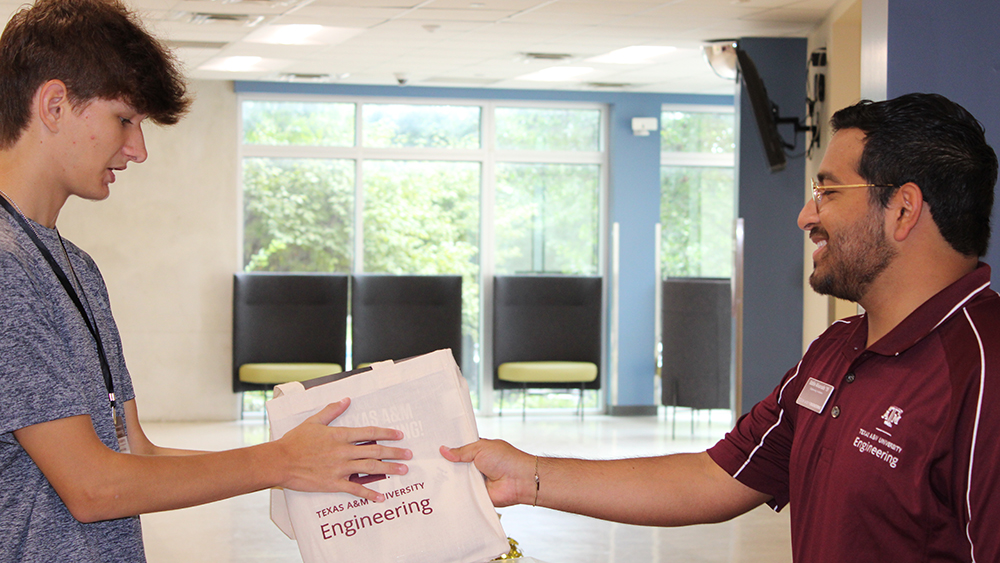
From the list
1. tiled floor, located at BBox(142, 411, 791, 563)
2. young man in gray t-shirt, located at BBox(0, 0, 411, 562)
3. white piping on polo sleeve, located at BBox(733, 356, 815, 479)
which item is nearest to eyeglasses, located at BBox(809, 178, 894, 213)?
white piping on polo sleeve, located at BBox(733, 356, 815, 479)

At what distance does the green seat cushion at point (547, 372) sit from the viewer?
28.7ft

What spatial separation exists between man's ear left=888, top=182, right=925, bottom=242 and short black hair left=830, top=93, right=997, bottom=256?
10mm

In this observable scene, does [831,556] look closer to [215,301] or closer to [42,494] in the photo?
[42,494]

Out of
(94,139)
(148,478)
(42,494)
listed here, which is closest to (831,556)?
(148,478)

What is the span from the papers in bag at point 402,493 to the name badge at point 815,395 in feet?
1.97

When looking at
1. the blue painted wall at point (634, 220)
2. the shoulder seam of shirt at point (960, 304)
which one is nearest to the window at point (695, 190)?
the blue painted wall at point (634, 220)

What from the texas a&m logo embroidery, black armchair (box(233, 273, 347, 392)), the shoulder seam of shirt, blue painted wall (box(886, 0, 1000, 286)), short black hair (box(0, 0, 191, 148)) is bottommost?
black armchair (box(233, 273, 347, 392))

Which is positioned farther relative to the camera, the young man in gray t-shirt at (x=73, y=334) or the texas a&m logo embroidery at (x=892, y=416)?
the texas a&m logo embroidery at (x=892, y=416)

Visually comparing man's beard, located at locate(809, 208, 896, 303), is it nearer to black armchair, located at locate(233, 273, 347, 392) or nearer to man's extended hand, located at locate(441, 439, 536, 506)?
man's extended hand, located at locate(441, 439, 536, 506)

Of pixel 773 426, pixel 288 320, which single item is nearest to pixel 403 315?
pixel 288 320

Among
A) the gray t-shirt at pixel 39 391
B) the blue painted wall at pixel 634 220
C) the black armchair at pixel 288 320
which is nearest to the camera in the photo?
the gray t-shirt at pixel 39 391

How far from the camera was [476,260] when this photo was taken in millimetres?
9328

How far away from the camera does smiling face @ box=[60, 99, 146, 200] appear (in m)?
1.29

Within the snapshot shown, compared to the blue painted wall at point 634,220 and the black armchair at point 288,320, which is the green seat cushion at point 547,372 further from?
the black armchair at point 288,320
